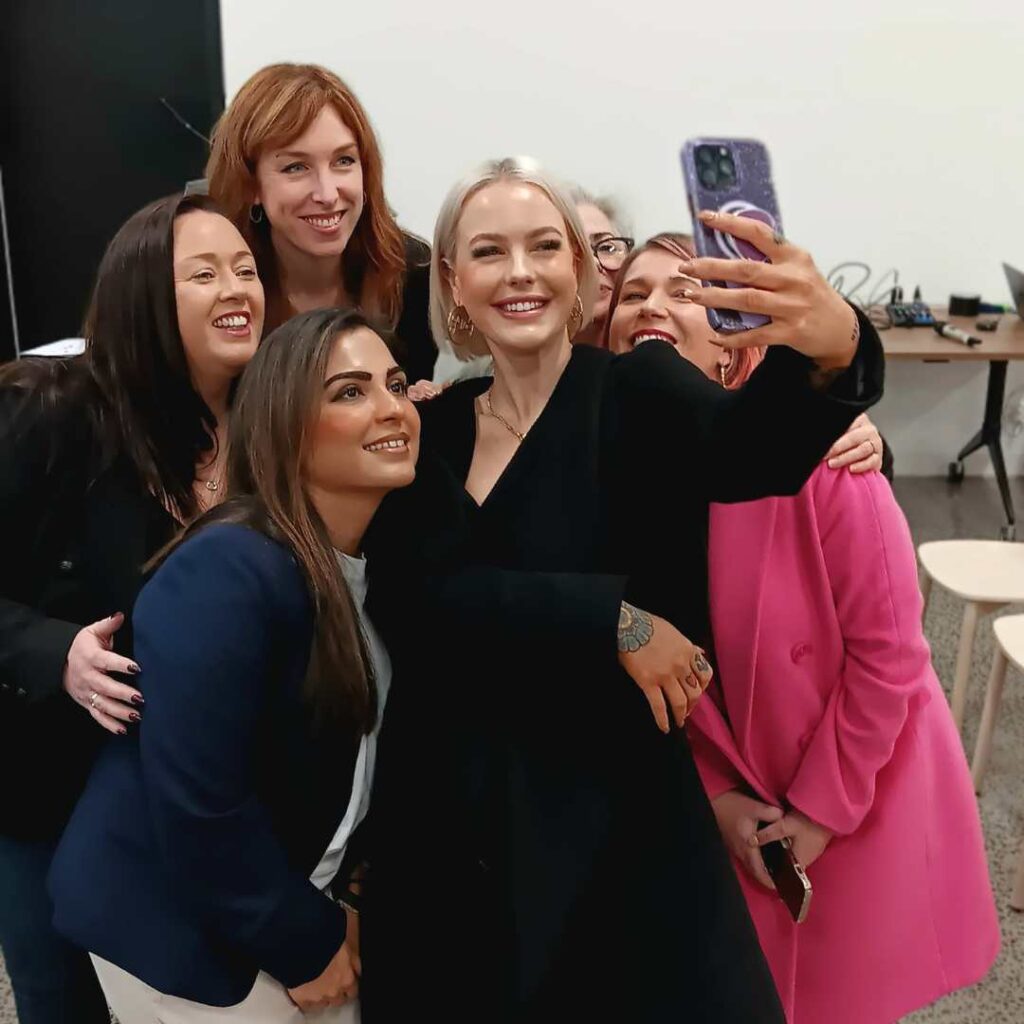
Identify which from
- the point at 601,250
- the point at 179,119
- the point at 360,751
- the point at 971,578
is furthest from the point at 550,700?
the point at 179,119

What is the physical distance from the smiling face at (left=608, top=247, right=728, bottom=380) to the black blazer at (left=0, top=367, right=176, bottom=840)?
2.17 feet

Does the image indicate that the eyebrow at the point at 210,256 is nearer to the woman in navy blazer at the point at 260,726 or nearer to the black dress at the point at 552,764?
the woman in navy blazer at the point at 260,726

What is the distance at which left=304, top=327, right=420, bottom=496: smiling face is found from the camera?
107 centimetres

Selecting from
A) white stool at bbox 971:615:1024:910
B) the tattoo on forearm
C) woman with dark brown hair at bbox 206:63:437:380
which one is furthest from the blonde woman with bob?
white stool at bbox 971:615:1024:910

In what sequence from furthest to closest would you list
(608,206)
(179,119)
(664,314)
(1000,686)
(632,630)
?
(179,119) < (1000,686) < (608,206) < (664,314) < (632,630)

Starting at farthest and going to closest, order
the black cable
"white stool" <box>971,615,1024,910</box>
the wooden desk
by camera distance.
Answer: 1. the black cable
2. the wooden desk
3. "white stool" <box>971,615,1024,910</box>

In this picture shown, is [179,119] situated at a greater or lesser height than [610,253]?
greater

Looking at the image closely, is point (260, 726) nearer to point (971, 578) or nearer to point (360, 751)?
point (360, 751)

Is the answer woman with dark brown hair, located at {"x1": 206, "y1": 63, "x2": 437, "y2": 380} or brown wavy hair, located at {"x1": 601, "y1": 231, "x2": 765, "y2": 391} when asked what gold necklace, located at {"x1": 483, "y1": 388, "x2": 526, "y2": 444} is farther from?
woman with dark brown hair, located at {"x1": 206, "y1": 63, "x2": 437, "y2": 380}

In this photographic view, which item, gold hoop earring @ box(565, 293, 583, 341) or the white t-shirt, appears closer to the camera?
the white t-shirt

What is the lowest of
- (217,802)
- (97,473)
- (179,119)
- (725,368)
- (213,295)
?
(217,802)

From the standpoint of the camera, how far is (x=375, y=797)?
115 cm

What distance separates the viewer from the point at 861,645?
1237 mm

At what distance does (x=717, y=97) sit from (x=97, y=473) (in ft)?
11.0
